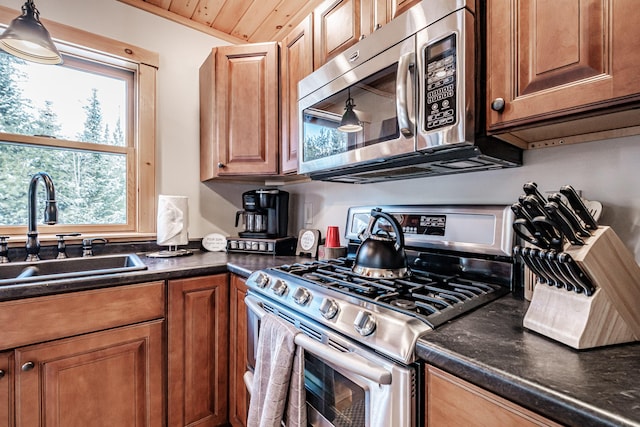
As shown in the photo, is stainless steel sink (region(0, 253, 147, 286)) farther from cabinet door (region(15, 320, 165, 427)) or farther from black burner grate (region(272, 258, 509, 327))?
black burner grate (region(272, 258, 509, 327))

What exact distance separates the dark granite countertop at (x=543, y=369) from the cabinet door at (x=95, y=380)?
1218 millimetres

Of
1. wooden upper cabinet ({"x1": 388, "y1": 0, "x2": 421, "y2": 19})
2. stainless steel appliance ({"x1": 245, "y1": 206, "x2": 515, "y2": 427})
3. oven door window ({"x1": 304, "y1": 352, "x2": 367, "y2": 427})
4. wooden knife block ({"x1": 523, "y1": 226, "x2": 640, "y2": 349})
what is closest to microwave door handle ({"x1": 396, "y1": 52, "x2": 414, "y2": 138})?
wooden upper cabinet ({"x1": 388, "y1": 0, "x2": 421, "y2": 19})

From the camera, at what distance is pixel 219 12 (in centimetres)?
200

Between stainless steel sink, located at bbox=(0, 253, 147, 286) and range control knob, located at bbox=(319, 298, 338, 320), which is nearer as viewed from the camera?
range control knob, located at bbox=(319, 298, 338, 320)

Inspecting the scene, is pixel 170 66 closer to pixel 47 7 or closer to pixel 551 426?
pixel 47 7

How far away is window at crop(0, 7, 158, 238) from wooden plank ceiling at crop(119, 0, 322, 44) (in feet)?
1.06

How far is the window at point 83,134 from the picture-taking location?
1.66 metres

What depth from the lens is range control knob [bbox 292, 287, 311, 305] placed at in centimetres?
99

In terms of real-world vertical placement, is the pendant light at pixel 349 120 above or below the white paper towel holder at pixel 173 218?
above

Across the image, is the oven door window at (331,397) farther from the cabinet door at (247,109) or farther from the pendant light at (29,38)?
the pendant light at (29,38)

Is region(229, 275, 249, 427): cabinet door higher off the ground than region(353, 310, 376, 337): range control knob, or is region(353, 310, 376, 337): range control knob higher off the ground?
region(353, 310, 376, 337): range control knob

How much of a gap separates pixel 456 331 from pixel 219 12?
224cm

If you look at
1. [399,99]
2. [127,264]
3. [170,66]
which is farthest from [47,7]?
[399,99]

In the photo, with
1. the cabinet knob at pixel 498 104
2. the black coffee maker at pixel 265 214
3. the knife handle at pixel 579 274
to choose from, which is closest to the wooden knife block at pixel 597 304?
the knife handle at pixel 579 274
